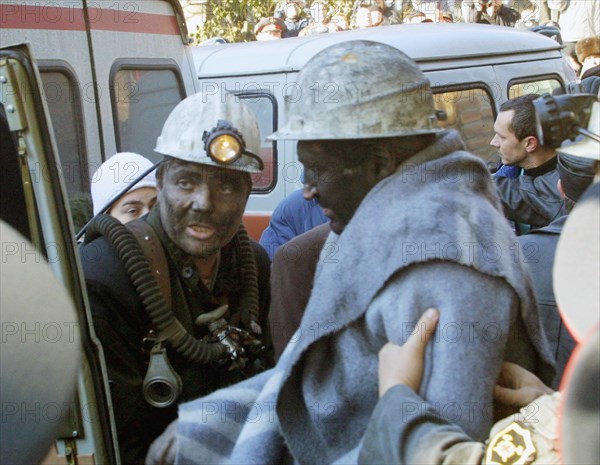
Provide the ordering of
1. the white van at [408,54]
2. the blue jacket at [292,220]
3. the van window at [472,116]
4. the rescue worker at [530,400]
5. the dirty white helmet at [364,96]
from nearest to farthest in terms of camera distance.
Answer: the rescue worker at [530,400]
the dirty white helmet at [364,96]
the blue jacket at [292,220]
the van window at [472,116]
the white van at [408,54]

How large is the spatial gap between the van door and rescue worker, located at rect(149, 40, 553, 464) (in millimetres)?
428

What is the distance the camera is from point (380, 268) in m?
2.15

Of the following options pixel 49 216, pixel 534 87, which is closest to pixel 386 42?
pixel 534 87

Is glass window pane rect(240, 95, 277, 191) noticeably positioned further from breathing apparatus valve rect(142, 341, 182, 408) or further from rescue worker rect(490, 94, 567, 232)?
breathing apparatus valve rect(142, 341, 182, 408)

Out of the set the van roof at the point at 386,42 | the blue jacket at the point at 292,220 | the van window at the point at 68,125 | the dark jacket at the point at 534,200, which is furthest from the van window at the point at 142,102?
the dark jacket at the point at 534,200

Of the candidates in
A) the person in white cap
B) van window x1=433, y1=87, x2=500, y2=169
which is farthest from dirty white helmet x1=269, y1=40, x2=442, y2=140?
van window x1=433, y1=87, x2=500, y2=169

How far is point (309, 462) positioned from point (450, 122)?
15.0 feet

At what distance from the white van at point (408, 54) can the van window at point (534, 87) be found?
0.02 metres

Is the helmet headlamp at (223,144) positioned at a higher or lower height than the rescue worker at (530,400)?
higher

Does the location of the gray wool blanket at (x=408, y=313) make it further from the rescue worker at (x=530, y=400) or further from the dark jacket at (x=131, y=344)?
the dark jacket at (x=131, y=344)

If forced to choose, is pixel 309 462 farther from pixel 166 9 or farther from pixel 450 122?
pixel 450 122

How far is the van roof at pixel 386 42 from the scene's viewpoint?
269 inches

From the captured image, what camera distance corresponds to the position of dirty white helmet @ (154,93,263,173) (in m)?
2.96

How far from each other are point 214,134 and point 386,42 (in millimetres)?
4007
